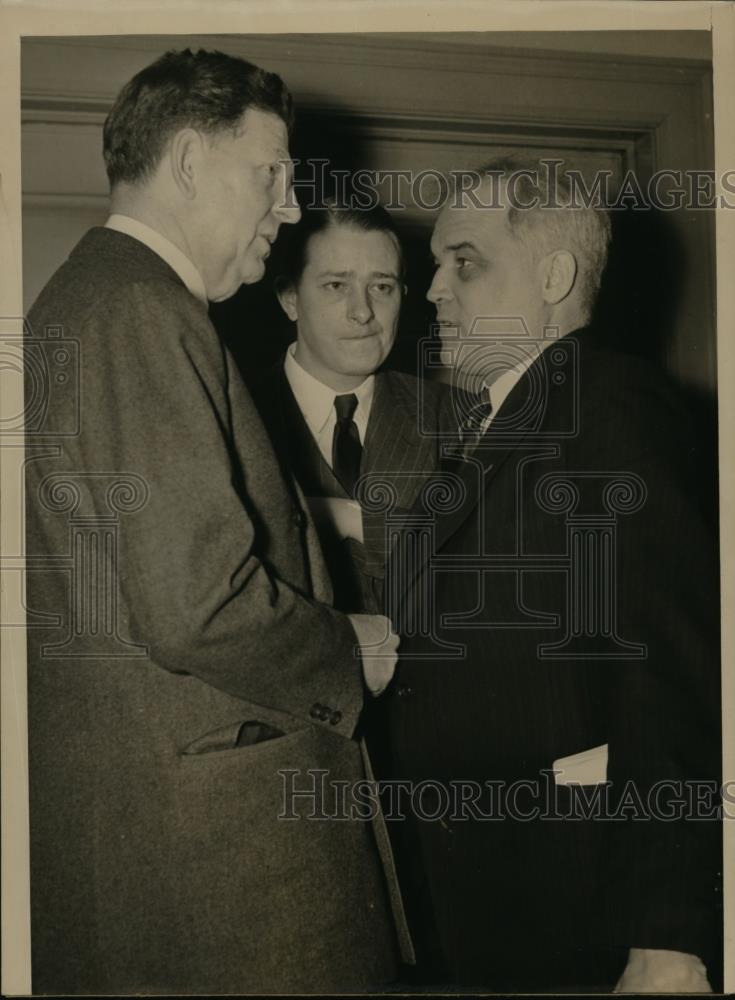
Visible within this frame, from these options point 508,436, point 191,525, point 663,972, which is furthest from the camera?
point 508,436

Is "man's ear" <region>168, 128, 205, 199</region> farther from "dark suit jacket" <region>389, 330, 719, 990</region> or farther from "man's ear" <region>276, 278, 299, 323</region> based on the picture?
"dark suit jacket" <region>389, 330, 719, 990</region>

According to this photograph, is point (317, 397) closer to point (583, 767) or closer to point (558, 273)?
point (558, 273)

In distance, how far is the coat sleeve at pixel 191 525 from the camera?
1345 millimetres

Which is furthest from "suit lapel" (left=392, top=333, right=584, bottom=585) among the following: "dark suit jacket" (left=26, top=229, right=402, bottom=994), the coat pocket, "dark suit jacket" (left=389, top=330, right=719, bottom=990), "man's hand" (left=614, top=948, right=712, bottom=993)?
"man's hand" (left=614, top=948, right=712, bottom=993)

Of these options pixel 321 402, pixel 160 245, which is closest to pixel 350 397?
pixel 321 402

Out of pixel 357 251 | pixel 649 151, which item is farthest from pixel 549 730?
pixel 649 151

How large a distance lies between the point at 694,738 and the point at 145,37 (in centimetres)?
136

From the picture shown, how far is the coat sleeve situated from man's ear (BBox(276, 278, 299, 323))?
22 centimetres

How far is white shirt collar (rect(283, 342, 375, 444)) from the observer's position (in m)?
1.62

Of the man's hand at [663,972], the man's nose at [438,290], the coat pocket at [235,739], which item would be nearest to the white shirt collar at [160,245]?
the man's nose at [438,290]

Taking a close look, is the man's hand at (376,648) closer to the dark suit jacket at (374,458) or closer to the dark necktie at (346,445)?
the dark suit jacket at (374,458)

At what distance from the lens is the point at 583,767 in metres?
1.54

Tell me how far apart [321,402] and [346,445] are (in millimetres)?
80

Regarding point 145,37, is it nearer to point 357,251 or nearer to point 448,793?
point 357,251
